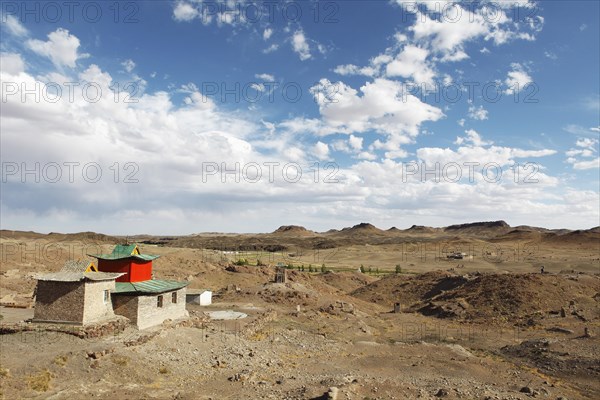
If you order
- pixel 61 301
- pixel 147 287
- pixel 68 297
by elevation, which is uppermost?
pixel 147 287

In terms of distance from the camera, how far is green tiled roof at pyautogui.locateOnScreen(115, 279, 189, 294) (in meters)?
23.8

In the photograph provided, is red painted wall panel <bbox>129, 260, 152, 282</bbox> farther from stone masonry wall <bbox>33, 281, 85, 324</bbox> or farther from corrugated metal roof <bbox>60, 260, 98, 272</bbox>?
stone masonry wall <bbox>33, 281, 85, 324</bbox>

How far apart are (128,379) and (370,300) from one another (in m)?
40.8

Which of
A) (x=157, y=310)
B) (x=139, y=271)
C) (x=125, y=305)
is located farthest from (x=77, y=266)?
(x=157, y=310)

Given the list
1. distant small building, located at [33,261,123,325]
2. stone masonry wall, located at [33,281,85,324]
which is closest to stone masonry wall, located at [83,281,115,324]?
distant small building, located at [33,261,123,325]

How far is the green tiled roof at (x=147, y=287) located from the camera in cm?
2379

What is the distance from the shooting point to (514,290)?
45844 mm

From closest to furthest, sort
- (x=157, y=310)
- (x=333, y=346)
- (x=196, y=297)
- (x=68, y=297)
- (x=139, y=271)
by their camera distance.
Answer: (x=68, y=297)
(x=157, y=310)
(x=139, y=271)
(x=333, y=346)
(x=196, y=297)

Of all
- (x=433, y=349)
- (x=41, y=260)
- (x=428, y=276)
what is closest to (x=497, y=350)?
(x=433, y=349)

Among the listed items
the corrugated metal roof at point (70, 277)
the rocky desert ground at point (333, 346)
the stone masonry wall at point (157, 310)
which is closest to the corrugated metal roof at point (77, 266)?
the corrugated metal roof at point (70, 277)

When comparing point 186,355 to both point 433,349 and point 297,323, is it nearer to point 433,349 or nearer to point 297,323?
point 297,323

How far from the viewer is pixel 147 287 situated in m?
24.9

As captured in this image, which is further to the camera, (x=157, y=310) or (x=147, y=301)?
(x=157, y=310)

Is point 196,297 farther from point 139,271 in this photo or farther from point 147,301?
point 147,301
